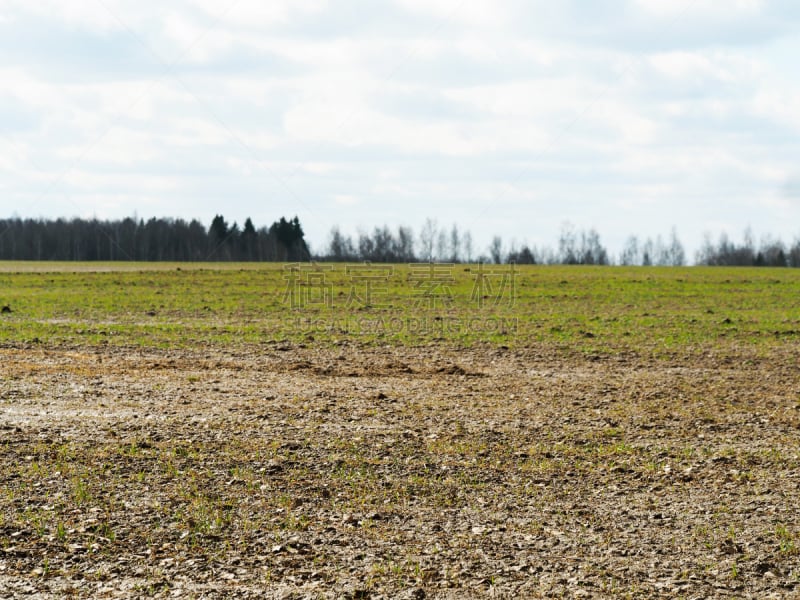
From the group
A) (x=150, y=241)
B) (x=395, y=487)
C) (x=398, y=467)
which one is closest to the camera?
(x=395, y=487)

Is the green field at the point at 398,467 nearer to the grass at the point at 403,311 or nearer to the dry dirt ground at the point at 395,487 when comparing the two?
the dry dirt ground at the point at 395,487

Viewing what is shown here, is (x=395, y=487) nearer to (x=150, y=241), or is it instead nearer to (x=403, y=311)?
(x=403, y=311)

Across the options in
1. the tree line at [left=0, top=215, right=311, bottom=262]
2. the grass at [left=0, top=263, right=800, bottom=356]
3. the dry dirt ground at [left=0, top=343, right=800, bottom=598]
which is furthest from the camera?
the tree line at [left=0, top=215, right=311, bottom=262]

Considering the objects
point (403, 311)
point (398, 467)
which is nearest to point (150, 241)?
point (403, 311)

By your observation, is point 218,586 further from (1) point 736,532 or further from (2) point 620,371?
(2) point 620,371

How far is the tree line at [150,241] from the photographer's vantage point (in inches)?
4631

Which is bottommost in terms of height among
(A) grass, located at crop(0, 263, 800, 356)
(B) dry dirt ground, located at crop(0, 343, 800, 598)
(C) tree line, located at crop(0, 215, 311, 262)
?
(B) dry dirt ground, located at crop(0, 343, 800, 598)

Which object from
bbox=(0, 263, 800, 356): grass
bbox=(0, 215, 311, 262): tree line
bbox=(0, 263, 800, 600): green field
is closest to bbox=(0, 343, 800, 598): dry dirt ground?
bbox=(0, 263, 800, 600): green field

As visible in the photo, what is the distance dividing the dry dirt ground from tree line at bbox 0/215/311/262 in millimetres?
100767

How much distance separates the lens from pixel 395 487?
870 centimetres

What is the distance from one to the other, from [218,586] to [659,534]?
3.94 metres

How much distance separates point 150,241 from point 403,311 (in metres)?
113

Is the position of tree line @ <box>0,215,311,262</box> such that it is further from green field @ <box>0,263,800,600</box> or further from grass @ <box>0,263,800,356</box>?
green field @ <box>0,263,800,600</box>

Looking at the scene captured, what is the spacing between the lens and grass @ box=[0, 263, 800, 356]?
2130cm
